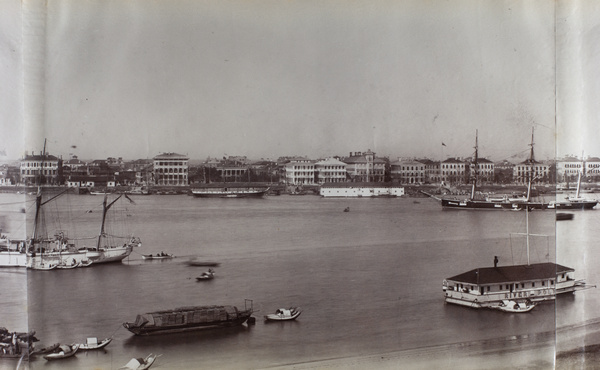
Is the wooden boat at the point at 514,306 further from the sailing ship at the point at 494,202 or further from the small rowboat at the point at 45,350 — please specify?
the small rowboat at the point at 45,350

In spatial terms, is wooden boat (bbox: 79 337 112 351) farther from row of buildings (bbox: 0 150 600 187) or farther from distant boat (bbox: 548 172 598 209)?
distant boat (bbox: 548 172 598 209)

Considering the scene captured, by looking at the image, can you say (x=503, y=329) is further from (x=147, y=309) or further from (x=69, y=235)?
(x=69, y=235)

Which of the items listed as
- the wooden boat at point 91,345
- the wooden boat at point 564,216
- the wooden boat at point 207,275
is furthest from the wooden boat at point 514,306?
the wooden boat at point 91,345

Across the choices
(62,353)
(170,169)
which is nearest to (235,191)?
(170,169)

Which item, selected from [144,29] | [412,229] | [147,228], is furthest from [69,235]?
[412,229]

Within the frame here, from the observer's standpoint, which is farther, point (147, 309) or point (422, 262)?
point (422, 262)

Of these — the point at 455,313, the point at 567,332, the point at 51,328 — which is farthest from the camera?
the point at 567,332

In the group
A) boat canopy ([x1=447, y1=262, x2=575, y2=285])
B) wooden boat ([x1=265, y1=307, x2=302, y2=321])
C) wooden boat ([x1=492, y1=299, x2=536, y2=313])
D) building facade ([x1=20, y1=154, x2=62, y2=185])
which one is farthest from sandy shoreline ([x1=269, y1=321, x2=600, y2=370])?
building facade ([x1=20, y1=154, x2=62, y2=185])
